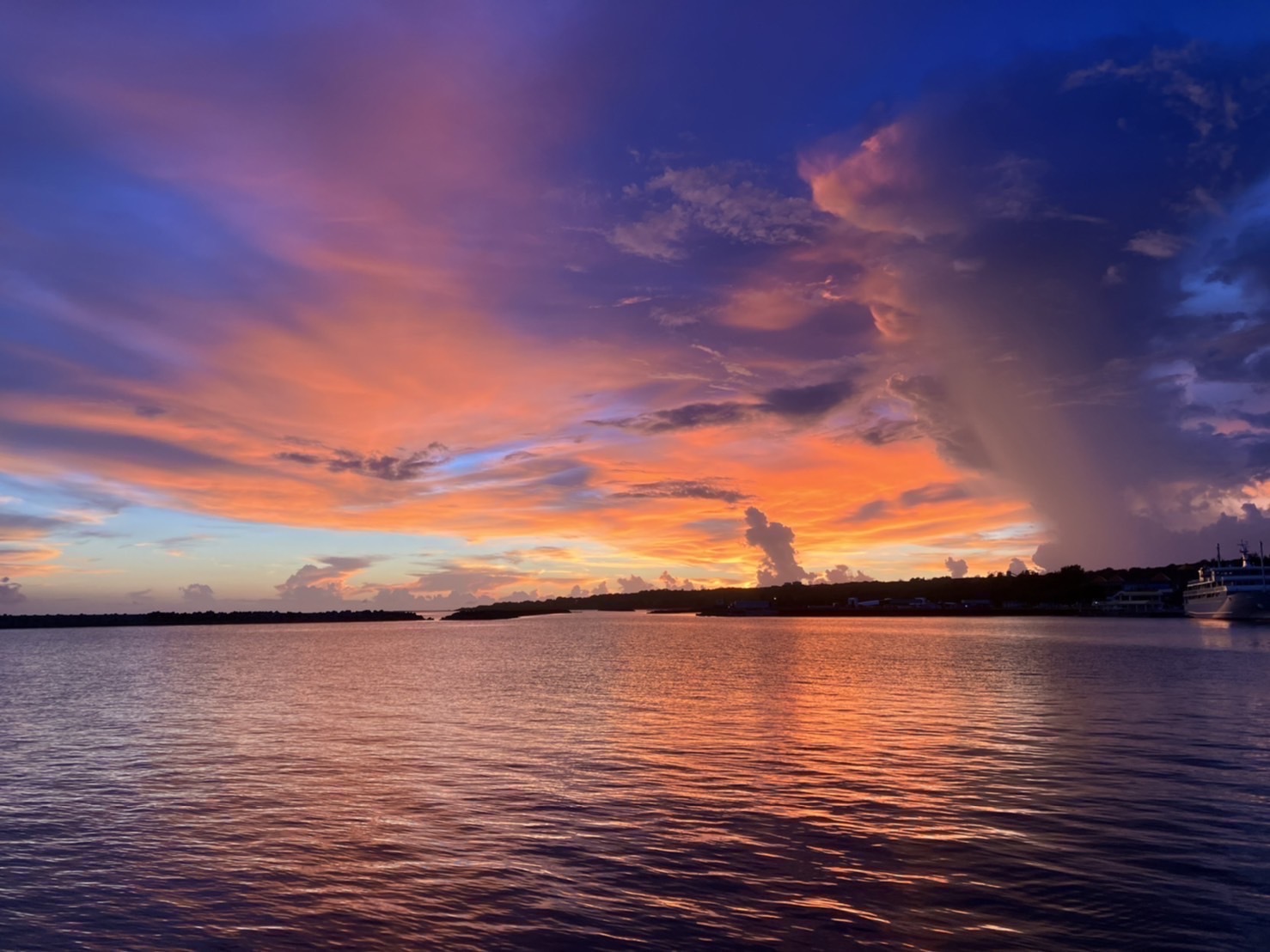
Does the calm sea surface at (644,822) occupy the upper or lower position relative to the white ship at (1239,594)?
lower

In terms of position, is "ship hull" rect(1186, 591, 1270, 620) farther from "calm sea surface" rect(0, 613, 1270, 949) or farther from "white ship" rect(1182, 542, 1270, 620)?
"calm sea surface" rect(0, 613, 1270, 949)

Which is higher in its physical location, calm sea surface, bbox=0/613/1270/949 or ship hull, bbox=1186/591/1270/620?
ship hull, bbox=1186/591/1270/620

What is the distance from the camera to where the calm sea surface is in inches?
634

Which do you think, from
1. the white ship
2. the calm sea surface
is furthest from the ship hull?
the calm sea surface

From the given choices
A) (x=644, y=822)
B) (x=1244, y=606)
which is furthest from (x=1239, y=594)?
(x=644, y=822)

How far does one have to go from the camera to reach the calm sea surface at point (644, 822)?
16109mm

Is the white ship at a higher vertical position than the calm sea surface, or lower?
higher

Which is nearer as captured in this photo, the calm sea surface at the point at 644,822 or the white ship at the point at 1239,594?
the calm sea surface at the point at 644,822

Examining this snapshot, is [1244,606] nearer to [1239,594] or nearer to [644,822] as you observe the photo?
[1239,594]

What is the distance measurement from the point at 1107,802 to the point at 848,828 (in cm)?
821

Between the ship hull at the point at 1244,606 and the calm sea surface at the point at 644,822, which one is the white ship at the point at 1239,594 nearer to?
the ship hull at the point at 1244,606

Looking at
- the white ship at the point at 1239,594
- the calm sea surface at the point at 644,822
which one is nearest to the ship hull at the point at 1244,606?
the white ship at the point at 1239,594

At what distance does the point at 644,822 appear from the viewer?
74.9 feet

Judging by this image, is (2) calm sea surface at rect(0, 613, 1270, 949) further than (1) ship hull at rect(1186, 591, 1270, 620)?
No
